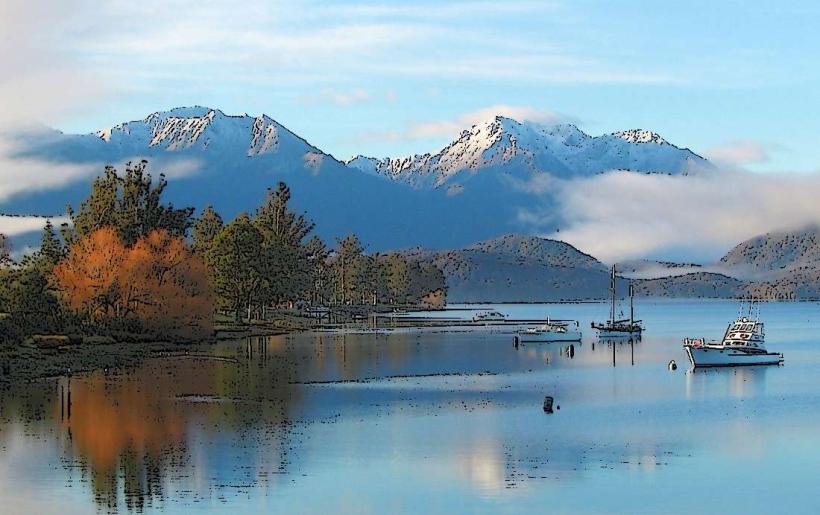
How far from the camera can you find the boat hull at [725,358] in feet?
370

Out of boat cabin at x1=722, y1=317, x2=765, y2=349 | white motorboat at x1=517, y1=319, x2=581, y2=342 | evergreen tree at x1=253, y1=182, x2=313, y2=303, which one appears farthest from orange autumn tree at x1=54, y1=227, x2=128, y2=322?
boat cabin at x1=722, y1=317, x2=765, y2=349

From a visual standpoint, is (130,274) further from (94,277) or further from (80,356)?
(80,356)

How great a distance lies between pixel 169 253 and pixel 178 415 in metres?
65.6

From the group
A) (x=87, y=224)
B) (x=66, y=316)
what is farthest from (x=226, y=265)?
(x=66, y=316)

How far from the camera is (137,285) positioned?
117 metres

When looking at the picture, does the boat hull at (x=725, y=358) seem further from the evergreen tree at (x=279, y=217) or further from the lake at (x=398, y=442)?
the evergreen tree at (x=279, y=217)

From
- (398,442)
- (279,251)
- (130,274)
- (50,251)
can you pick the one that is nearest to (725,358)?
(130,274)

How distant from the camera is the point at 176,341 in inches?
4717

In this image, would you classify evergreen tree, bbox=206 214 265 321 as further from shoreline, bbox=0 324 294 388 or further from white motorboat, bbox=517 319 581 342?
white motorboat, bbox=517 319 581 342

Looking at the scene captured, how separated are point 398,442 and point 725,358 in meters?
68.1

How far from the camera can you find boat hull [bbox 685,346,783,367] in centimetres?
11275

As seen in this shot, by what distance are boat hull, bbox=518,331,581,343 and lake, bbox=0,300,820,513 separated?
52221mm

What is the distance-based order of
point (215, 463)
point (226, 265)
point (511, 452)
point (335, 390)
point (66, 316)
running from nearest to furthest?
point (215, 463), point (511, 452), point (335, 390), point (66, 316), point (226, 265)

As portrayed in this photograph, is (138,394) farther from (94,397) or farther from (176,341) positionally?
(176,341)
